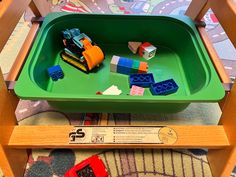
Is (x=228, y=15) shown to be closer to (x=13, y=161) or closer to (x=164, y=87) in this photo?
(x=164, y=87)

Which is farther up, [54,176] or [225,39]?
[54,176]

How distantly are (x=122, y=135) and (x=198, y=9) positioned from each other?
483 mm

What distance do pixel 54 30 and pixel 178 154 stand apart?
538 mm

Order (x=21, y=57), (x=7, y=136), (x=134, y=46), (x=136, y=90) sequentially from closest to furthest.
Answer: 1. (x=7, y=136)
2. (x=21, y=57)
3. (x=136, y=90)
4. (x=134, y=46)

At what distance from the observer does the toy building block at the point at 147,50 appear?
0.90 meters

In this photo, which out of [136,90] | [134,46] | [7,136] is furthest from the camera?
[134,46]

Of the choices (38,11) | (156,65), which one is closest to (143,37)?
(156,65)

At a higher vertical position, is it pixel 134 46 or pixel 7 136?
pixel 7 136

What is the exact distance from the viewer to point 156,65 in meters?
0.91

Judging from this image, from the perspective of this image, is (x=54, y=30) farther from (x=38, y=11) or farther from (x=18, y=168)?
(x=18, y=168)

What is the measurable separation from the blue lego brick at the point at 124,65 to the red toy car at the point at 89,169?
0.30m

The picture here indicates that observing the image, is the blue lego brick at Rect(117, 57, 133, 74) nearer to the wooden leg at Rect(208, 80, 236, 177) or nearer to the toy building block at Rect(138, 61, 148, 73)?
the toy building block at Rect(138, 61, 148, 73)

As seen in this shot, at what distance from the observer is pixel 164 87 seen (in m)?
0.80

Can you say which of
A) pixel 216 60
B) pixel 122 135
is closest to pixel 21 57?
pixel 122 135
